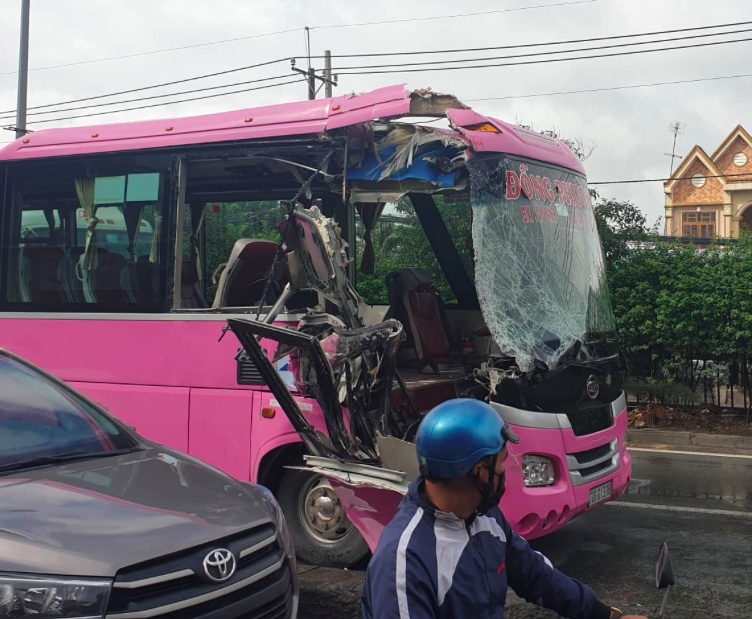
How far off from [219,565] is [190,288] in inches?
136

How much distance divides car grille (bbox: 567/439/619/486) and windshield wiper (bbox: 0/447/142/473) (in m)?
2.76

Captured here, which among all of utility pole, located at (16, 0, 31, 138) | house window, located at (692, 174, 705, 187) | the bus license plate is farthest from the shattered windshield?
house window, located at (692, 174, 705, 187)

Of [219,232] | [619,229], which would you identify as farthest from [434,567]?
[619,229]

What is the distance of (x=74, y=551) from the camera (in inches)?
115

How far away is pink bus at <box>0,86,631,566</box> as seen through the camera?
17.2 ft

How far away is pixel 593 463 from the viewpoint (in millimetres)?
5691

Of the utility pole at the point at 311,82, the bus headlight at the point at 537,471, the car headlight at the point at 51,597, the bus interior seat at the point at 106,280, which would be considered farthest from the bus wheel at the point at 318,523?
the utility pole at the point at 311,82

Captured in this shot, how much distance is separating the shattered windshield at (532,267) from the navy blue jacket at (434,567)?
298cm

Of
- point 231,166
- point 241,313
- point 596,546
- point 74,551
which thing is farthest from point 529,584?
point 231,166

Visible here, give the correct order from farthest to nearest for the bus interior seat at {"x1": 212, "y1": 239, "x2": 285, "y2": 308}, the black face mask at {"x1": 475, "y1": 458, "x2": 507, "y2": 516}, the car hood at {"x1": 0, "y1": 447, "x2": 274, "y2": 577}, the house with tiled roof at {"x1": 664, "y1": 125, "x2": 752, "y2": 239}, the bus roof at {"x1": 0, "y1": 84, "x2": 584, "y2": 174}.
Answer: the house with tiled roof at {"x1": 664, "y1": 125, "x2": 752, "y2": 239}, the bus interior seat at {"x1": 212, "y1": 239, "x2": 285, "y2": 308}, the bus roof at {"x1": 0, "y1": 84, "x2": 584, "y2": 174}, the car hood at {"x1": 0, "y1": 447, "x2": 274, "y2": 577}, the black face mask at {"x1": 475, "y1": 458, "x2": 507, "y2": 516}

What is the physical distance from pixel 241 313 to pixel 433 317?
5.74ft

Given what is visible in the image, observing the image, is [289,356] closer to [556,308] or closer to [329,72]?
[556,308]

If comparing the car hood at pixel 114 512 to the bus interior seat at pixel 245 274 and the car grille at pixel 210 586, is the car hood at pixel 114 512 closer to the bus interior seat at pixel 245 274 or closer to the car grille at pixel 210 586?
the car grille at pixel 210 586

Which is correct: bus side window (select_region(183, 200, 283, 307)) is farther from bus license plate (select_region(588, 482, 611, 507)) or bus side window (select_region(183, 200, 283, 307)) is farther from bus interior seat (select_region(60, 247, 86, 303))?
bus license plate (select_region(588, 482, 611, 507))
